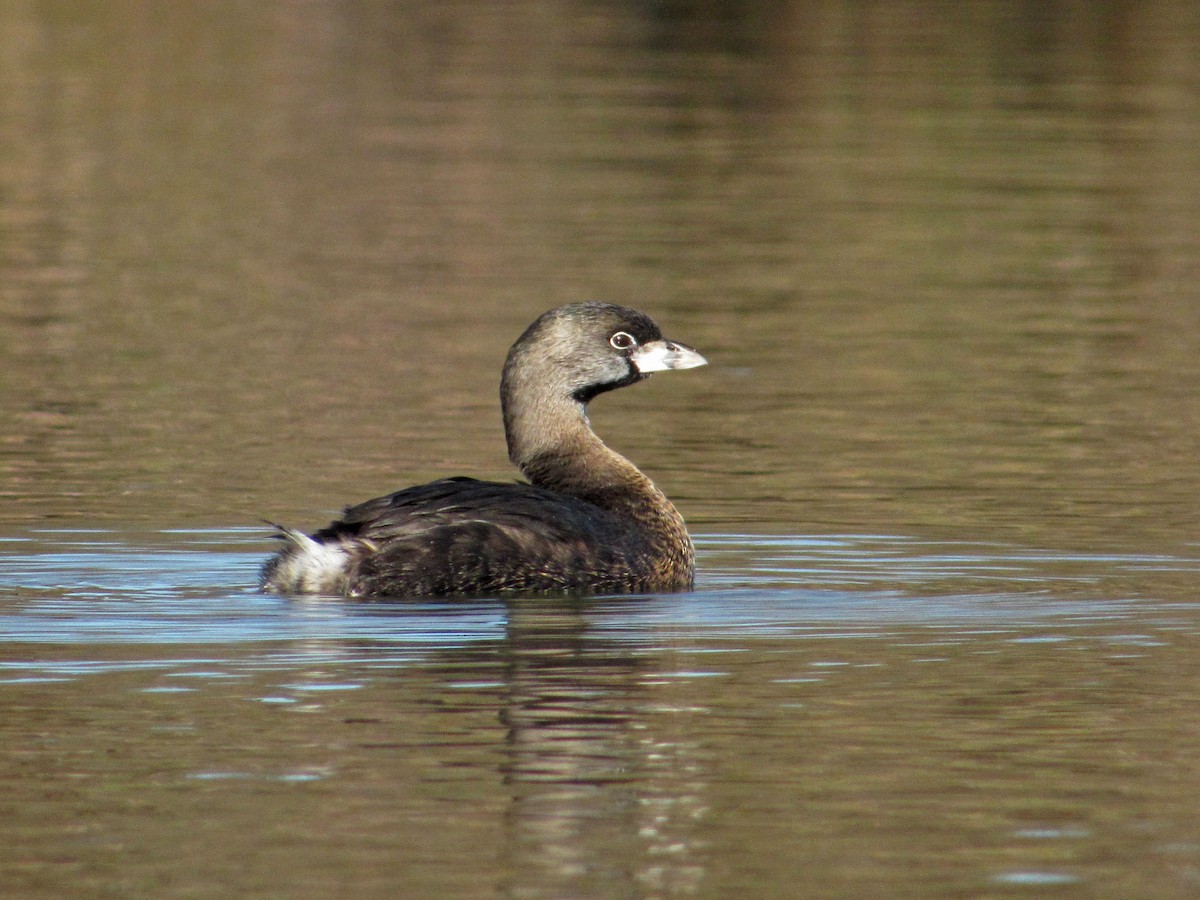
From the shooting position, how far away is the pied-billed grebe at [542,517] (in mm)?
9844

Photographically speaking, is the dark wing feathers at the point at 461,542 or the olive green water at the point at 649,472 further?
A: the dark wing feathers at the point at 461,542

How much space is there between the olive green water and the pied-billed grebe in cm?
20

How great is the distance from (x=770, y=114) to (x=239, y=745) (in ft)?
88.4

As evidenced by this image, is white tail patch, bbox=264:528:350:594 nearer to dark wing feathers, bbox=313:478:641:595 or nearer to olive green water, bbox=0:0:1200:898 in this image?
dark wing feathers, bbox=313:478:641:595

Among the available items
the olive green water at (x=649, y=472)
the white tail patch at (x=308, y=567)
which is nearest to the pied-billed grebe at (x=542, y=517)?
the white tail patch at (x=308, y=567)

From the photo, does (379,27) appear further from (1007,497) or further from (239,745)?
(239,745)

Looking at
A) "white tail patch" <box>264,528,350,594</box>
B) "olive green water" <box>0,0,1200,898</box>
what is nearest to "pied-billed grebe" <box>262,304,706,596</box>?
"white tail patch" <box>264,528,350,594</box>

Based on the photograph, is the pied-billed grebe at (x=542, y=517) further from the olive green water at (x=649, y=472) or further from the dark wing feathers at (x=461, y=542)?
the olive green water at (x=649, y=472)

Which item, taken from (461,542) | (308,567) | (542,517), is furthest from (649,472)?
(308,567)

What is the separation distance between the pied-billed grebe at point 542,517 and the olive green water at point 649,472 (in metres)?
0.20

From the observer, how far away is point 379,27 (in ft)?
158

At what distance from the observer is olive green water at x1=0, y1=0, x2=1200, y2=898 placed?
681 centimetres

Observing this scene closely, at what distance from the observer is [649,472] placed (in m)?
13.4

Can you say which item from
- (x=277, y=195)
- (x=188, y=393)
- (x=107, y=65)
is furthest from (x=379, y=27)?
(x=188, y=393)
